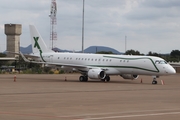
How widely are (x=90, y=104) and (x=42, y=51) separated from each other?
35.1 m

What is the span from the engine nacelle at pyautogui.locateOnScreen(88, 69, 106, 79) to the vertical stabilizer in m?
9.54

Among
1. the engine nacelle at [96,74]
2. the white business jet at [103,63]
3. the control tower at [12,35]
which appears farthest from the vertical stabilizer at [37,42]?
the control tower at [12,35]

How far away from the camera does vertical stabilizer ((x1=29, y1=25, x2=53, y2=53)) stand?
57812 millimetres

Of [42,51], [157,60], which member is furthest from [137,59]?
[42,51]

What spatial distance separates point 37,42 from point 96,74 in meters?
12.0

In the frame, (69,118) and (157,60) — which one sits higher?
(157,60)

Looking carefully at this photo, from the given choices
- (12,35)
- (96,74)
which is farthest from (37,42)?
(12,35)

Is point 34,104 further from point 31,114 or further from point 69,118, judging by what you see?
point 69,118

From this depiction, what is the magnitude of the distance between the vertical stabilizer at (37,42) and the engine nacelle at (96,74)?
9541 mm

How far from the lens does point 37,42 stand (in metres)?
58.2

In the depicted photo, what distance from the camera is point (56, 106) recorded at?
2200 cm

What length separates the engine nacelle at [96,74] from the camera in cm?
4950

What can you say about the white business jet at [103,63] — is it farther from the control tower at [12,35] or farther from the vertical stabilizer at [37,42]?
the control tower at [12,35]

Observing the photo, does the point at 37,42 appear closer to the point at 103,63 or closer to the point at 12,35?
the point at 103,63
